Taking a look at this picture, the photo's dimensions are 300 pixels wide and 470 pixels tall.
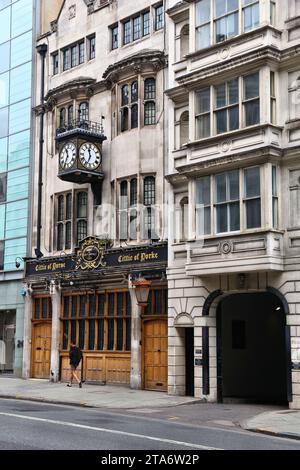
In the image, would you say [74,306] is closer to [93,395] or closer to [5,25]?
[93,395]

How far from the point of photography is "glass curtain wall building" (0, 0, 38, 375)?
32.3 metres

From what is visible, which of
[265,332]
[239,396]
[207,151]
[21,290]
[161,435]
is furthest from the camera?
[21,290]

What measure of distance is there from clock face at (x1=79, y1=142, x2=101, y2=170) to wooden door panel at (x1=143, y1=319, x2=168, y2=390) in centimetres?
684

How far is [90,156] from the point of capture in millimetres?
27969

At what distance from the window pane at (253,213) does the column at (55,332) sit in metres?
11.3

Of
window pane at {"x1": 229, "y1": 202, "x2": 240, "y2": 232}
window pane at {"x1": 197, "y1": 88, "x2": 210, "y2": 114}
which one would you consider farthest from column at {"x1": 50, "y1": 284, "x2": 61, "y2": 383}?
window pane at {"x1": 197, "y1": 88, "x2": 210, "y2": 114}

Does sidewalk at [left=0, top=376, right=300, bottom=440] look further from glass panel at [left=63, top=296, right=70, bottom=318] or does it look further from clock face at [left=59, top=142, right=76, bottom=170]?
clock face at [left=59, top=142, right=76, bottom=170]

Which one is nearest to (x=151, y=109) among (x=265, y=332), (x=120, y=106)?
(x=120, y=106)

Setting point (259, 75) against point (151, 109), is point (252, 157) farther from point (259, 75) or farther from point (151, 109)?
point (151, 109)

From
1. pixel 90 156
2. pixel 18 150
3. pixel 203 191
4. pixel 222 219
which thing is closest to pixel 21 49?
pixel 18 150

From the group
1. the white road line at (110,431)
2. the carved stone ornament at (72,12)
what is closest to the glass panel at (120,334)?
the white road line at (110,431)

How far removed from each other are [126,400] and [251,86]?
1076 centimetres

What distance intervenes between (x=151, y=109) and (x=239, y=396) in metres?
11.5

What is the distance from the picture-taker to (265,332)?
26.9 meters
